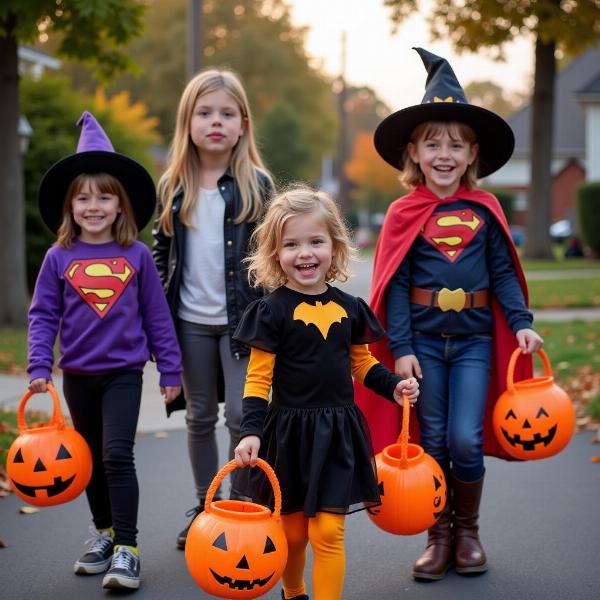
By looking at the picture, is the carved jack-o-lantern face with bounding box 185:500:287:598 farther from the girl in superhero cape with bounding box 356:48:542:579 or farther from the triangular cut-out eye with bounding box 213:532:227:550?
the girl in superhero cape with bounding box 356:48:542:579

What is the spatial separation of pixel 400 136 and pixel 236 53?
162 ft

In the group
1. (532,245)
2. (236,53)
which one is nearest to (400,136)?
(532,245)

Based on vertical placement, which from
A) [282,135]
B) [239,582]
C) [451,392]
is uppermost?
[282,135]

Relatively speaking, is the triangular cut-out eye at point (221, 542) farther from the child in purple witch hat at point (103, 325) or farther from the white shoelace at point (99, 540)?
the white shoelace at point (99, 540)

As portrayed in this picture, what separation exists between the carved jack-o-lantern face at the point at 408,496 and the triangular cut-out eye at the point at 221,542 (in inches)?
29.3

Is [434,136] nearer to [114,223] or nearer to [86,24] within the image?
[114,223]

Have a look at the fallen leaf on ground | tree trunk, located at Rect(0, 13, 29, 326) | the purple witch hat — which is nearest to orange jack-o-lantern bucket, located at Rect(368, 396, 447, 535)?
the purple witch hat

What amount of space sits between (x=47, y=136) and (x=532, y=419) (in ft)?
45.0

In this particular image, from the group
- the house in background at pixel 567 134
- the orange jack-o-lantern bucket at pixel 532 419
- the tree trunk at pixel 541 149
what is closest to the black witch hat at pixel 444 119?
the orange jack-o-lantern bucket at pixel 532 419

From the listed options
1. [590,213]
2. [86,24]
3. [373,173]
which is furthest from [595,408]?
[373,173]

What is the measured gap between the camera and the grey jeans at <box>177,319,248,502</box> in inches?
173

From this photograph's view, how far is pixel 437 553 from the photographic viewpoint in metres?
4.16

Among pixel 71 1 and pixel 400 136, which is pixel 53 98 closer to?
pixel 71 1

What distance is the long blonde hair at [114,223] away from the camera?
14.0 feet
